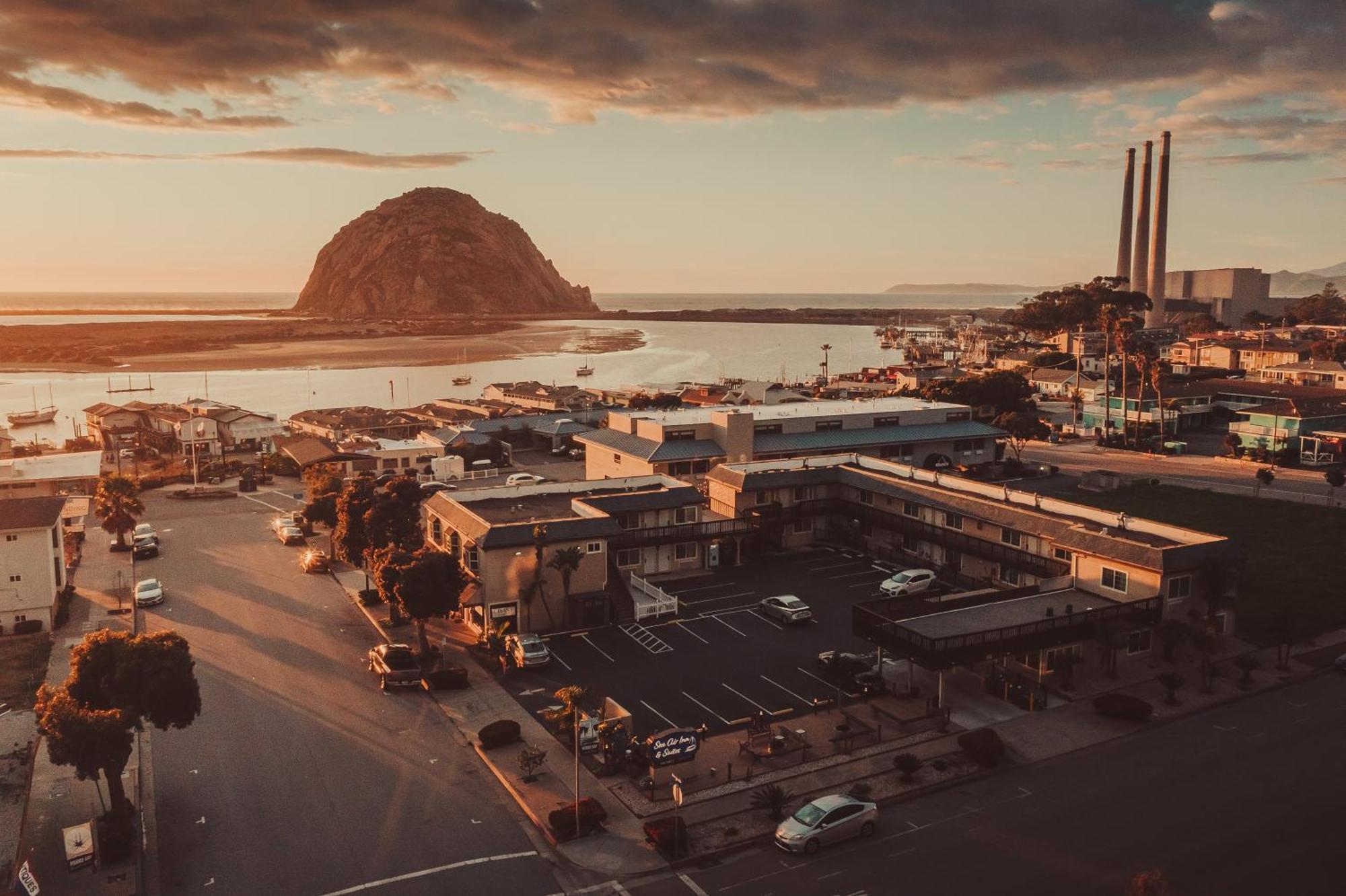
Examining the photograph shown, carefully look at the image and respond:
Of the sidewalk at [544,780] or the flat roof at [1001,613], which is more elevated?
the flat roof at [1001,613]

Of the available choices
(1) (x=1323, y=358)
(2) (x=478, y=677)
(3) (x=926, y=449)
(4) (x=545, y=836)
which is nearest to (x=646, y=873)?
(4) (x=545, y=836)

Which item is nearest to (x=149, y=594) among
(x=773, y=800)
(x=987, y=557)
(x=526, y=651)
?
(x=526, y=651)

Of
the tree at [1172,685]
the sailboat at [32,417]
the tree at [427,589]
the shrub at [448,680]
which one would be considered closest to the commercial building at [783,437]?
the tree at [427,589]

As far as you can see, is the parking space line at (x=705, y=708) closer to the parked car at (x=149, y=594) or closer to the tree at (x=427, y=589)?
the tree at (x=427, y=589)

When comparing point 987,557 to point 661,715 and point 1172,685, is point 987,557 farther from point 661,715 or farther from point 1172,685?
point 661,715

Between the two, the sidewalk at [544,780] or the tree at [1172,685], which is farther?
the tree at [1172,685]

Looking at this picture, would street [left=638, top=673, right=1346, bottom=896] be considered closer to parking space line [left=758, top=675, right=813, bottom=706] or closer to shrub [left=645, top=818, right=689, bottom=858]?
shrub [left=645, top=818, right=689, bottom=858]
